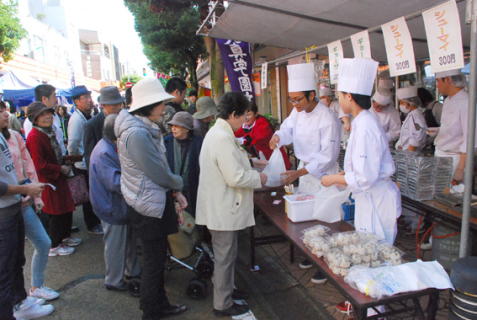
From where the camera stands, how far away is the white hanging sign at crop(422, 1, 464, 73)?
206 centimetres

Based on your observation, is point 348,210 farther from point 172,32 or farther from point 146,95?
point 172,32

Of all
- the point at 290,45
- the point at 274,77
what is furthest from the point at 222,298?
the point at 274,77

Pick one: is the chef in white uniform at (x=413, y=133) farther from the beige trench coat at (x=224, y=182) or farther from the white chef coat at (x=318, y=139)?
the beige trench coat at (x=224, y=182)

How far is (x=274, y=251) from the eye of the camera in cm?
404

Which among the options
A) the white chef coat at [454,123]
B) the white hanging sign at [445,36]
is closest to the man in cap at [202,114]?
the white hanging sign at [445,36]

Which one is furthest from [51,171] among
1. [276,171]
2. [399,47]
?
[399,47]

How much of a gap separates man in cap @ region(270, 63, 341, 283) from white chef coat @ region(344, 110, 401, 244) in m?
0.80

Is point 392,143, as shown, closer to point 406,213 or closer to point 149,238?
point 406,213

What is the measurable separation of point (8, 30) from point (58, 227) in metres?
14.5

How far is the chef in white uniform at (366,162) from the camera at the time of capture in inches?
81.8

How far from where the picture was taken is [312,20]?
3990 mm

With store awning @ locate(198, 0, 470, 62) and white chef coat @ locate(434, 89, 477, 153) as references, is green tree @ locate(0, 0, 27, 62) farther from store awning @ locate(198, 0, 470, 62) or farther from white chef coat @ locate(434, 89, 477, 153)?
white chef coat @ locate(434, 89, 477, 153)

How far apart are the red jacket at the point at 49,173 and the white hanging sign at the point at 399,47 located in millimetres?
3849

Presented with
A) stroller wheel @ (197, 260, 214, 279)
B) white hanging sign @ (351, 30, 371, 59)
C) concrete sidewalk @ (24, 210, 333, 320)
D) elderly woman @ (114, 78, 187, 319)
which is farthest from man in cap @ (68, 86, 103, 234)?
white hanging sign @ (351, 30, 371, 59)
